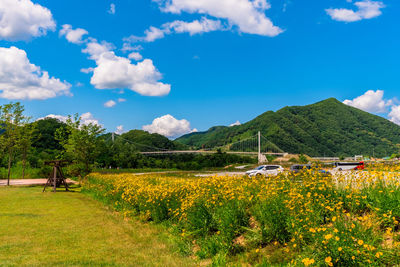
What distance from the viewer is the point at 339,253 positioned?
387cm

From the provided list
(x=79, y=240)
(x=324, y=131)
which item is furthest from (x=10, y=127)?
(x=324, y=131)

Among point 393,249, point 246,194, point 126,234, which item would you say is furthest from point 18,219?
point 393,249

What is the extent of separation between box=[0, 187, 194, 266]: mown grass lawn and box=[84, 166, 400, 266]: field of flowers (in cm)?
73

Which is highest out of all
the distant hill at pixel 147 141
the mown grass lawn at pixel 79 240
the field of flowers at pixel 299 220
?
the distant hill at pixel 147 141

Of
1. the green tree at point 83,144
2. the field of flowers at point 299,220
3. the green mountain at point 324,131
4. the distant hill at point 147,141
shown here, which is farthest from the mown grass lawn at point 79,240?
the green mountain at point 324,131

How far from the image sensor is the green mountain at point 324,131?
4978 inches

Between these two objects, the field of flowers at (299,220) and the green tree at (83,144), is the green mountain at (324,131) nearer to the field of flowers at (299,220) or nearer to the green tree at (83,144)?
the green tree at (83,144)

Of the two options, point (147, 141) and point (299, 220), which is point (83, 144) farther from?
point (147, 141)

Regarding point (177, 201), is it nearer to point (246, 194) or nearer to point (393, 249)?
point (246, 194)

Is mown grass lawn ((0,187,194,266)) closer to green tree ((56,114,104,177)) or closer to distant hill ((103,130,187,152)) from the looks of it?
green tree ((56,114,104,177))

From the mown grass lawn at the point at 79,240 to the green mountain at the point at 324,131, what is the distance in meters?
112

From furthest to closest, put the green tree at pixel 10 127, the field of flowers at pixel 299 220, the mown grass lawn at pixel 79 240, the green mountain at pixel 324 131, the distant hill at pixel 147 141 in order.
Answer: the green mountain at pixel 324 131, the distant hill at pixel 147 141, the green tree at pixel 10 127, the mown grass lawn at pixel 79 240, the field of flowers at pixel 299 220

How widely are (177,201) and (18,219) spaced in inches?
221

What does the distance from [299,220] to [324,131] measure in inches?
6157
